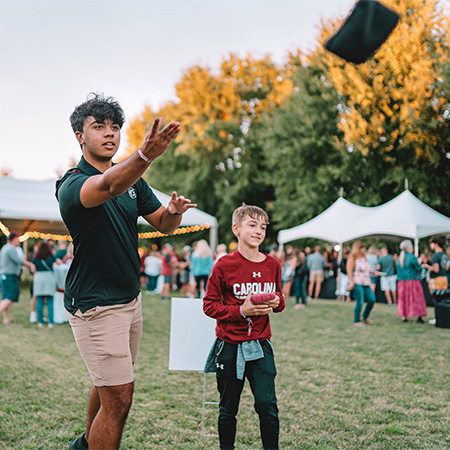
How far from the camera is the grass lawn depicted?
396cm

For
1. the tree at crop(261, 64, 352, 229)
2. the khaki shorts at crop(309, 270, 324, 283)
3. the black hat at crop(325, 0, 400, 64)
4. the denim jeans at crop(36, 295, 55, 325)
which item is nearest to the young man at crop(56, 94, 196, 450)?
the black hat at crop(325, 0, 400, 64)

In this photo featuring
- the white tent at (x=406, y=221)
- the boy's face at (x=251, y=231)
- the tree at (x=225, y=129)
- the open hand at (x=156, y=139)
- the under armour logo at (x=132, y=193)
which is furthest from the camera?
the tree at (x=225, y=129)

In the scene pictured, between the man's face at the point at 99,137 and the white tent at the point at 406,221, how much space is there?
41.5 feet

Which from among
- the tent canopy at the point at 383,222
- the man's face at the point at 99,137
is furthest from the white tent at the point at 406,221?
the man's face at the point at 99,137

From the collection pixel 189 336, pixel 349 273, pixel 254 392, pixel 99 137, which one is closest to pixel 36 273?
pixel 349 273

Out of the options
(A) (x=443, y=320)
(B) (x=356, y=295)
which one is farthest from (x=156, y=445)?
(A) (x=443, y=320)

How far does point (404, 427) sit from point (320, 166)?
69.2 feet

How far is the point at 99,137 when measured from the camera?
252cm

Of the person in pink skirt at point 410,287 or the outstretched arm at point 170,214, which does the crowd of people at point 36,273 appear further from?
the outstretched arm at point 170,214

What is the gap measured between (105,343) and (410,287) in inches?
413

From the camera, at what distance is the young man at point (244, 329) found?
9.93ft

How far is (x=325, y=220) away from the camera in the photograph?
58.1 ft

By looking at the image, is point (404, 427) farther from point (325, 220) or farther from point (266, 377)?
point (325, 220)

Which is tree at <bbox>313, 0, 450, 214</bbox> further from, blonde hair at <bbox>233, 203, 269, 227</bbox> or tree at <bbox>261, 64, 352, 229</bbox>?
blonde hair at <bbox>233, 203, 269, 227</bbox>
